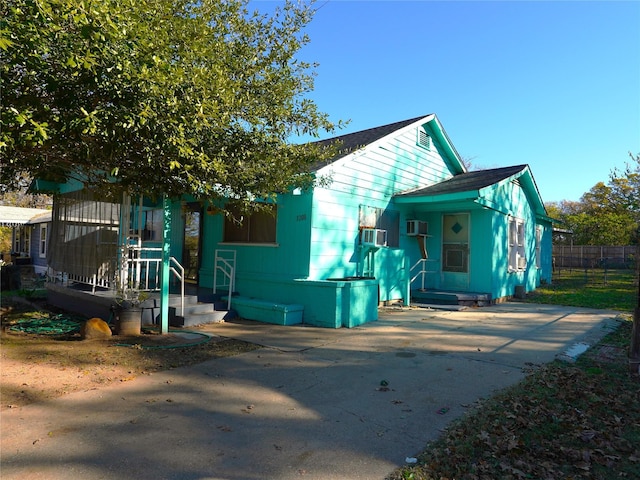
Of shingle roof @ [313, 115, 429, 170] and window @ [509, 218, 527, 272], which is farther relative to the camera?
window @ [509, 218, 527, 272]

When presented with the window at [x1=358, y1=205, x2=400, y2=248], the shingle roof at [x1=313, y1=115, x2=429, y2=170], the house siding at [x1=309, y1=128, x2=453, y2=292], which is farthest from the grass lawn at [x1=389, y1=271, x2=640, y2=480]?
the shingle roof at [x1=313, y1=115, x2=429, y2=170]

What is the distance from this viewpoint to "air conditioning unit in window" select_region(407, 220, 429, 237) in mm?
11469

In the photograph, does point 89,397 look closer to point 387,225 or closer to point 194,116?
point 194,116

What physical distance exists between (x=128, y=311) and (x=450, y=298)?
25.6ft

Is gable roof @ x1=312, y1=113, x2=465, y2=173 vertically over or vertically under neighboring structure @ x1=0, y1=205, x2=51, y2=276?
over

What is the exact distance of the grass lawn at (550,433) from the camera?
2977 millimetres

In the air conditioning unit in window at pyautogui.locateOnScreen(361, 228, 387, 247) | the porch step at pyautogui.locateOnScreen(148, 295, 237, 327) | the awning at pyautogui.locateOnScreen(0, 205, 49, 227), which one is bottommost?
the porch step at pyautogui.locateOnScreen(148, 295, 237, 327)

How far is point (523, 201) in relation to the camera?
13602mm

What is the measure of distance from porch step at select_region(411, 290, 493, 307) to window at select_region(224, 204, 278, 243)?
4.51 m

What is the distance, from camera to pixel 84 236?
872cm

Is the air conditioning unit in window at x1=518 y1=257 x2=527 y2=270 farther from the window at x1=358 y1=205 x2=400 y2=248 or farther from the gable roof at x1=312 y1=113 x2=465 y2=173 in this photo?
the window at x1=358 y1=205 x2=400 y2=248

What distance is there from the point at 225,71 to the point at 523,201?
11261 mm

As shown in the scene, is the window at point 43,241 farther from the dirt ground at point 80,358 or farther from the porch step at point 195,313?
the porch step at point 195,313

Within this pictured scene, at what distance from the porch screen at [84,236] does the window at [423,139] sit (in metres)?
8.49
